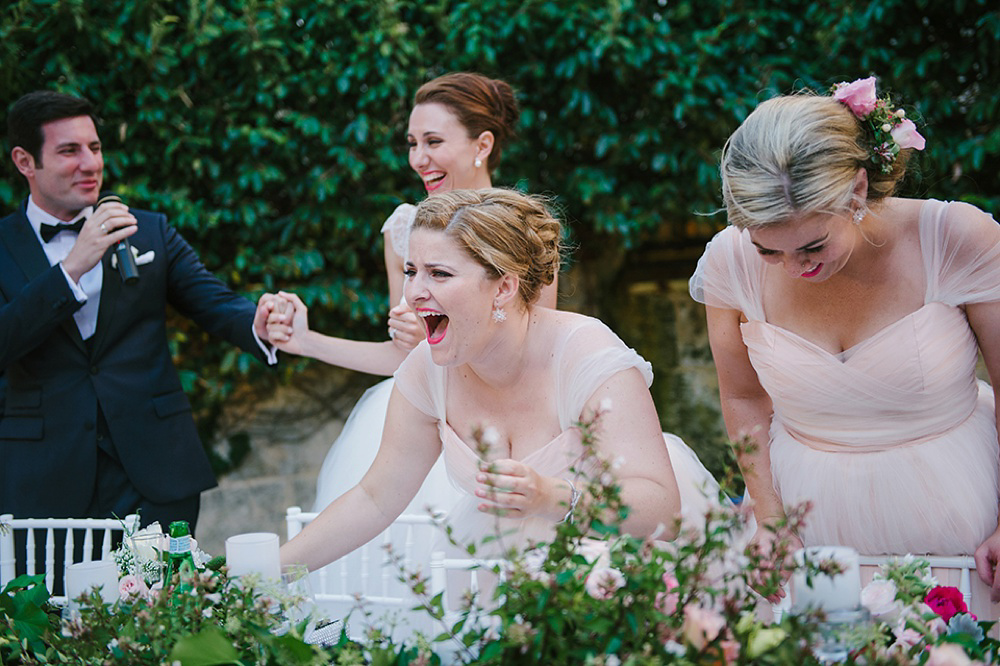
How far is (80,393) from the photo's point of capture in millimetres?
2822

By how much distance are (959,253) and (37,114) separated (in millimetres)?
2571

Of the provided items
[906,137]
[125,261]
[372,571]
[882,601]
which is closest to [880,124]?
[906,137]

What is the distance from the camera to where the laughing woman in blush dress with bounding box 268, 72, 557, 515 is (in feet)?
9.61

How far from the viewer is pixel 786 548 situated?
1.04 metres

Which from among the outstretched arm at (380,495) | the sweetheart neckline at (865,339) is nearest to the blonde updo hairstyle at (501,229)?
the outstretched arm at (380,495)

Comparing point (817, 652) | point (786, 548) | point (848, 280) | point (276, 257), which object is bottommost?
point (817, 652)

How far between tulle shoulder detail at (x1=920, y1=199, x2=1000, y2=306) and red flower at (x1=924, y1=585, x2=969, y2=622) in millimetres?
818

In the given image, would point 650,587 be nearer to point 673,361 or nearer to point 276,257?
point 276,257

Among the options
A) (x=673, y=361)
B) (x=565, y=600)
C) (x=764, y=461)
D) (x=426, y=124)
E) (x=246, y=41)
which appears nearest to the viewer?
(x=565, y=600)

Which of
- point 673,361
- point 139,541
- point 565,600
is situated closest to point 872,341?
point 565,600

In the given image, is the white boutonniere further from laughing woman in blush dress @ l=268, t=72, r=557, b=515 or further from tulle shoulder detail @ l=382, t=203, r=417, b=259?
tulle shoulder detail @ l=382, t=203, r=417, b=259

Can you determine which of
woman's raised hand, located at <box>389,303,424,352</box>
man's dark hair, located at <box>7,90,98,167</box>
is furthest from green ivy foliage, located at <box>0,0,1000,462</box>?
A: woman's raised hand, located at <box>389,303,424,352</box>

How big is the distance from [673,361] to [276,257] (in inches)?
75.2

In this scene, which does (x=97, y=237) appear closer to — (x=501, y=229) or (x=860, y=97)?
(x=501, y=229)
